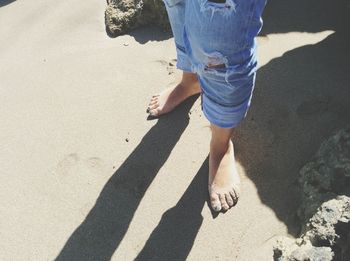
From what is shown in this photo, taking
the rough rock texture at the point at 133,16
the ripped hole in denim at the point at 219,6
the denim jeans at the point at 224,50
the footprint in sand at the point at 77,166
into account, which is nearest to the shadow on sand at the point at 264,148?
the footprint in sand at the point at 77,166

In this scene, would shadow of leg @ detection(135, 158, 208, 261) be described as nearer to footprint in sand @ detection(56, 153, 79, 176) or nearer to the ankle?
the ankle

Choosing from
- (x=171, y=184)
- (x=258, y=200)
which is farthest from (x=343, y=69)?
(x=171, y=184)

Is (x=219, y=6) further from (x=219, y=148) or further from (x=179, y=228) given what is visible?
(x=179, y=228)

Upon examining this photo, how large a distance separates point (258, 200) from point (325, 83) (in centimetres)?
77

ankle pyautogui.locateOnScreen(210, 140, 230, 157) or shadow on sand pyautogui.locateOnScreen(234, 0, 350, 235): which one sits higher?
ankle pyautogui.locateOnScreen(210, 140, 230, 157)

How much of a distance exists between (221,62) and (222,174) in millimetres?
697

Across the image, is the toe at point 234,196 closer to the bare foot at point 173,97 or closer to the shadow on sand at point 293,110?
the shadow on sand at point 293,110

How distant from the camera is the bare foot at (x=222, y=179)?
2.08 meters

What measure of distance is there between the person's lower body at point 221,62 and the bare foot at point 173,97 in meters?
0.20

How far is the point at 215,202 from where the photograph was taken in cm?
209

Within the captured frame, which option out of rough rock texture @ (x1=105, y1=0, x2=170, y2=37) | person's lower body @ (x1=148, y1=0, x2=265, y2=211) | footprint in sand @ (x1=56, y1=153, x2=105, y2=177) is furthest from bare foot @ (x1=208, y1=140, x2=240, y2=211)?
rough rock texture @ (x1=105, y1=0, x2=170, y2=37)

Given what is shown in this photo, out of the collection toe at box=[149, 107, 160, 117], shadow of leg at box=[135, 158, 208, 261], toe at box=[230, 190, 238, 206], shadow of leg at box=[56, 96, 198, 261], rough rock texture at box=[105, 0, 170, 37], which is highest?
rough rock texture at box=[105, 0, 170, 37]

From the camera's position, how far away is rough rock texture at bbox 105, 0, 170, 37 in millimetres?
2898

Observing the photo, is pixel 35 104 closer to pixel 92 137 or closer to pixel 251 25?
pixel 92 137
